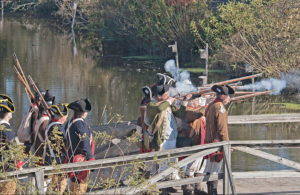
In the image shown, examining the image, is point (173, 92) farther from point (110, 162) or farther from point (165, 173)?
point (110, 162)

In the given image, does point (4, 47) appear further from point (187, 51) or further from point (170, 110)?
point (170, 110)

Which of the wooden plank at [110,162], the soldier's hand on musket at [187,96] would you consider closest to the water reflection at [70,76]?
the soldier's hand on musket at [187,96]

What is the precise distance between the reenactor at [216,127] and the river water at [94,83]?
75.0 inches

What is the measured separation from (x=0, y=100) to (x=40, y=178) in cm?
151

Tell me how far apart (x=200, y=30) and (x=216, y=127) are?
19.8 meters

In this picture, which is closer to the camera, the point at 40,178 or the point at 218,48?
the point at 40,178

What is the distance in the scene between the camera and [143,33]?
103 feet

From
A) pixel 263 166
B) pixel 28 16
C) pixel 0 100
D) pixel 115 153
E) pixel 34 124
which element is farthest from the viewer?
pixel 28 16

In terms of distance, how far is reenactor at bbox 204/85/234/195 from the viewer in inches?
311

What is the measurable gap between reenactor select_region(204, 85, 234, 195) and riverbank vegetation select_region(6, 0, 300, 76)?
10924 millimetres

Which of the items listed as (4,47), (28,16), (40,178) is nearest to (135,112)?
(40,178)

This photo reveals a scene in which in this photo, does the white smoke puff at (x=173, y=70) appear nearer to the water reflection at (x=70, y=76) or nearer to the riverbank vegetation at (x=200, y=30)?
the water reflection at (x=70, y=76)

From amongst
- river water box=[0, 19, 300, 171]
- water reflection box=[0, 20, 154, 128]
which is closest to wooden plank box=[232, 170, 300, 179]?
river water box=[0, 19, 300, 171]

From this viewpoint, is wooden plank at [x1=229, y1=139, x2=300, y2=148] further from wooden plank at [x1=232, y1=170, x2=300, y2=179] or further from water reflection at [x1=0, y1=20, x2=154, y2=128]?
water reflection at [x1=0, y1=20, x2=154, y2=128]
